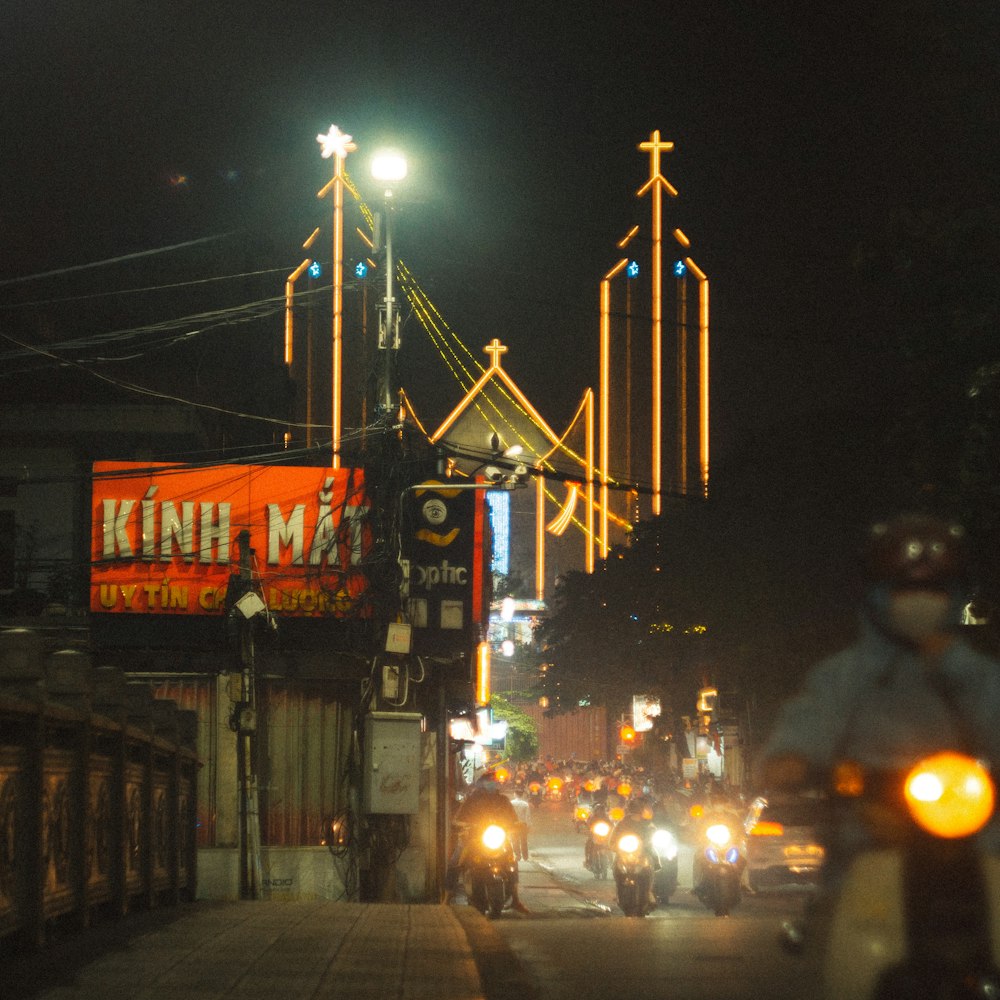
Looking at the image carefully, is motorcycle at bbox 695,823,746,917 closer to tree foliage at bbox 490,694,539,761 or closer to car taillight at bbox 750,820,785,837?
car taillight at bbox 750,820,785,837

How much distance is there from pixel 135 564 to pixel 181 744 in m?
9.80

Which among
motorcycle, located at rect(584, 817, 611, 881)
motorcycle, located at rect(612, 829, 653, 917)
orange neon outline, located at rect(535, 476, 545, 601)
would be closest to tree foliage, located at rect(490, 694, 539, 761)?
orange neon outline, located at rect(535, 476, 545, 601)

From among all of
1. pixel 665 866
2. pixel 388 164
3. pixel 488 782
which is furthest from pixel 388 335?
pixel 665 866

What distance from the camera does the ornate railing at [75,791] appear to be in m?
8.49

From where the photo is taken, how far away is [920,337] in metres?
12.2

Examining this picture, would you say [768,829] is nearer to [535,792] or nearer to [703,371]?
[703,371]

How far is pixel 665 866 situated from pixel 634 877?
332 centimetres

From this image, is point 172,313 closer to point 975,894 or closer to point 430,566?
point 430,566

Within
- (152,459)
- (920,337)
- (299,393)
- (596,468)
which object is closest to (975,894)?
(920,337)

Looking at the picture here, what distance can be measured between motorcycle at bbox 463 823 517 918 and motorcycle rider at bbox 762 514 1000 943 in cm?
1381

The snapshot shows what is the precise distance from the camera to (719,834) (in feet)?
64.5

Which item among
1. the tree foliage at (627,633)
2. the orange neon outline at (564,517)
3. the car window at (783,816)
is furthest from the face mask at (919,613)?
the orange neon outline at (564,517)

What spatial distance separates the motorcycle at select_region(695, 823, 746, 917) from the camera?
1852 cm

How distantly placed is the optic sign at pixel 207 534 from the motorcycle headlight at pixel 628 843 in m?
6.61
